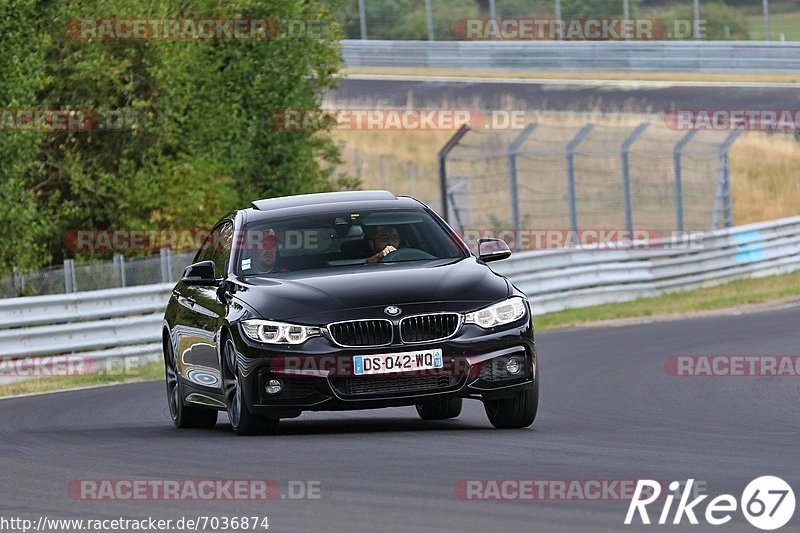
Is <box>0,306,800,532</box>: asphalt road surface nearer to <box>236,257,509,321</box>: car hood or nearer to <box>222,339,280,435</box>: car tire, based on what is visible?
<box>222,339,280,435</box>: car tire

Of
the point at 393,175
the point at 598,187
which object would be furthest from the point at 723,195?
the point at 393,175

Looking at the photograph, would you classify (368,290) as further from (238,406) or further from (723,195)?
(723,195)

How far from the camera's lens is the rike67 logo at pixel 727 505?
21.6 ft

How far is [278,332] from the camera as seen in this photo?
397 inches

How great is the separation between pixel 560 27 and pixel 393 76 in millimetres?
6874

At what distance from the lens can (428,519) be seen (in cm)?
688

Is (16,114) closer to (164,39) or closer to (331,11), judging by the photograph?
(164,39)

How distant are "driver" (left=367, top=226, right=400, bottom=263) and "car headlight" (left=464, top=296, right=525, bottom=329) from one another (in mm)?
1052

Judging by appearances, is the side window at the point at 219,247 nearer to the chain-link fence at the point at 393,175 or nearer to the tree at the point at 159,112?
the tree at the point at 159,112

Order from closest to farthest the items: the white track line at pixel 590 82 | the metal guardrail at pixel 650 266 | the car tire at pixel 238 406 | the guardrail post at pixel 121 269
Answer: the car tire at pixel 238 406 < the guardrail post at pixel 121 269 < the metal guardrail at pixel 650 266 < the white track line at pixel 590 82

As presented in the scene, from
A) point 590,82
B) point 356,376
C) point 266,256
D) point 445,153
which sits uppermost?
point 266,256

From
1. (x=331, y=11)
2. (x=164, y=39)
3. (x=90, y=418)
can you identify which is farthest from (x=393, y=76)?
(x=90, y=418)

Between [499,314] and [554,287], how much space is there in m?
15.5

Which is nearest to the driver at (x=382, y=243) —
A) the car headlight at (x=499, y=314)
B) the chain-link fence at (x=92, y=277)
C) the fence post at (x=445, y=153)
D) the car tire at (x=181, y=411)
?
the car headlight at (x=499, y=314)
